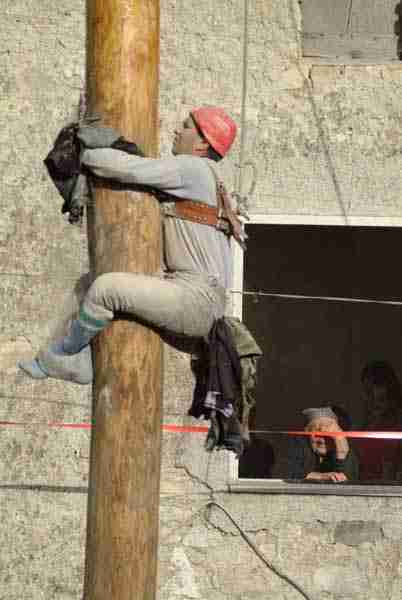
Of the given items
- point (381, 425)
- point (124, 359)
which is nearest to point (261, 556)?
point (381, 425)

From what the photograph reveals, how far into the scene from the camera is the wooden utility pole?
17.0 ft

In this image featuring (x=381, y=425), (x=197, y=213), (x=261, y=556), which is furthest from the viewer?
(x=381, y=425)

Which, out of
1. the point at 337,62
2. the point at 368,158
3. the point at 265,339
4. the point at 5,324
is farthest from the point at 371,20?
the point at 265,339

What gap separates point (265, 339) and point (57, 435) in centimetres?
458

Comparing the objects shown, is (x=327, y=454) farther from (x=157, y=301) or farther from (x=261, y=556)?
(x=157, y=301)

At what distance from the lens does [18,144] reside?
9.20 metres

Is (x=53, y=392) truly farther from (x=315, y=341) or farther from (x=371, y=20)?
(x=315, y=341)

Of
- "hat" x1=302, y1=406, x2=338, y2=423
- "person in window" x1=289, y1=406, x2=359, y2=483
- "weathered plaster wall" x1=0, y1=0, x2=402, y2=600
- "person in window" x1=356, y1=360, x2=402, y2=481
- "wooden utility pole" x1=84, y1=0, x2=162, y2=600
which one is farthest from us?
"person in window" x1=356, y1=360, x2=402, y2=481

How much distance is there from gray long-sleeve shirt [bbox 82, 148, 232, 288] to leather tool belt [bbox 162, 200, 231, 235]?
2 centimetres

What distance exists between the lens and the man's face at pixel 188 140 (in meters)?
5.81

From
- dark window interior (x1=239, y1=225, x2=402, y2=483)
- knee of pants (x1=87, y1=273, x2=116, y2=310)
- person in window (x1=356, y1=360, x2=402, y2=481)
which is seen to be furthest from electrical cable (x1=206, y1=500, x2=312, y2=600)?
dark window interior (x1=239, y1=225, x2=402, y2=483)

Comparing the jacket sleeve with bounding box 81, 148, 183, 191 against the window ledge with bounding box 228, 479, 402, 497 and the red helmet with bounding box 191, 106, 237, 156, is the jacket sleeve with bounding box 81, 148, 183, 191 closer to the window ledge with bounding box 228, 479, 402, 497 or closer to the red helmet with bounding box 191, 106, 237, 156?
the red helmet with bounding box 191, 106, 237, 156

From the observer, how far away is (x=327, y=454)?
9398mm

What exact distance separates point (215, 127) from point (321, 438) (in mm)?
3981
